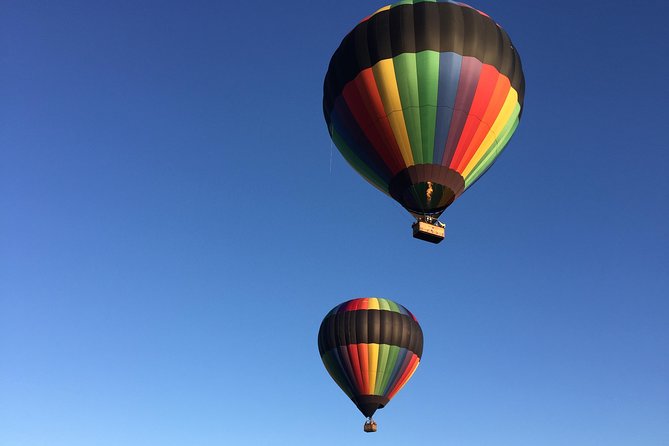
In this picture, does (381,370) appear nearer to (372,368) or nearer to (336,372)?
(372,368)

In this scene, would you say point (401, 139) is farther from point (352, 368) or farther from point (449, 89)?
point (352, 368)

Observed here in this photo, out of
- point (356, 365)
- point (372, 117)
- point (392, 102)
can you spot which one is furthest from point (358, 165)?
point (356, 365)

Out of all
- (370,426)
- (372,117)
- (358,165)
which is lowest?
(370,426)

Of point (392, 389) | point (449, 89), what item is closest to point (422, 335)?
point (392, 389)

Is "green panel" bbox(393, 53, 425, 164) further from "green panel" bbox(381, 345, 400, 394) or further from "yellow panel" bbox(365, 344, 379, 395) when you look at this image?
"green panel" bbox(381, 345, 400, 394)

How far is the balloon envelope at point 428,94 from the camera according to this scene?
20.0 m

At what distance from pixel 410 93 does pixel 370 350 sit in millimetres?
14526

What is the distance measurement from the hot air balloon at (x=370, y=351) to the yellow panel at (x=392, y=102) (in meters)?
13.0

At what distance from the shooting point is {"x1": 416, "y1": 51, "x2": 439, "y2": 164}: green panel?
65.3 ft

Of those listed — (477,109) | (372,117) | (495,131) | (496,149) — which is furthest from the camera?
(496,149)

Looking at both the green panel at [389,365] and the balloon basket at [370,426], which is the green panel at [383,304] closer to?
the green panel at [389,365]

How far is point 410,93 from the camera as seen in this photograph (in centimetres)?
1998

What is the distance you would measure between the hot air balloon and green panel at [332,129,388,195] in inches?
427

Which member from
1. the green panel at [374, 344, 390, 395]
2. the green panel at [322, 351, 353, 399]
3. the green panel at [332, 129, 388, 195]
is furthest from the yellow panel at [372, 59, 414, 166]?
the green panel at [322, 351, 353, 399]
